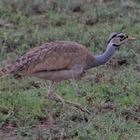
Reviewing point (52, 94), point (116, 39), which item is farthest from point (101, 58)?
point (52, 94)

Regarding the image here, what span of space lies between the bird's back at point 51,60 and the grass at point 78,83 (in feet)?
1.30

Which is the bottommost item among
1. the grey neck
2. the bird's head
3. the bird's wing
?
the grey neck

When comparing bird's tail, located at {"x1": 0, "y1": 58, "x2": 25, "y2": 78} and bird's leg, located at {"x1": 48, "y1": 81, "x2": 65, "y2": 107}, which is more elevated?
bird's tail, located at {"x1": 0, "y1": 58, "x2": 25, "y2": 78}

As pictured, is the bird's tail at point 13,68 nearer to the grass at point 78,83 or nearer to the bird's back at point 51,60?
the bird's back at point 51,60

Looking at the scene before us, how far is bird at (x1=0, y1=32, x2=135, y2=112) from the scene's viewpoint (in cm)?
728

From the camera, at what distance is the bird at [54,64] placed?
7.28 metres

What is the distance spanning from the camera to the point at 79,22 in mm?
11086

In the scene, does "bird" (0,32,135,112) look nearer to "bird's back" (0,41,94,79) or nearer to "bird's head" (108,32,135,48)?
"bird's back" (0,41,94,79)

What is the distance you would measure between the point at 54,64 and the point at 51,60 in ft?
0.17

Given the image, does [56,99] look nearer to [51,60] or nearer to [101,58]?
[51,60]

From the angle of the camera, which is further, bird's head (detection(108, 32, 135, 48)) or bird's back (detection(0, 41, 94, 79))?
bird's head (detection(108, 32, 135, 48))

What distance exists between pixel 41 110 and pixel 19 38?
9.14ft

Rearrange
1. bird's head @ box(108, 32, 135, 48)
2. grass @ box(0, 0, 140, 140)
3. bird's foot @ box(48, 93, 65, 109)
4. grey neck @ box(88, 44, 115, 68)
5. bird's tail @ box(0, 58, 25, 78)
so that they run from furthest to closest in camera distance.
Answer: bird's head @ box(108, 32, 135, 48) < grey neck @ box(88, 44, 115, 68) < bird's foot @ box(48, 93, 65, 109) < bird's tail @ box(0, 58, 25, 78) < grass @ box(0, 0, 140, 140)

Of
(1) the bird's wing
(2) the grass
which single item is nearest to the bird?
(1) the bird's wing
